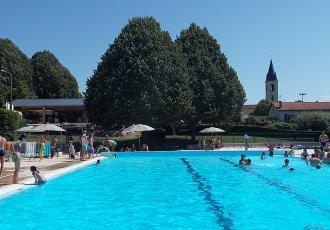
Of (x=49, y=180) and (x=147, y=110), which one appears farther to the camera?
(x=147, y=110)

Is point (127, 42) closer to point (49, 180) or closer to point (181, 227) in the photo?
point (49, 180)

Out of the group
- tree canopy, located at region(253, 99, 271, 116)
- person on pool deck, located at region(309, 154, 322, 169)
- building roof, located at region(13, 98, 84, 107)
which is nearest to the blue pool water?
person on pool deck, located at region(309, 154, 322, 169)

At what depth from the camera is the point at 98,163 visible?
25.6 metres

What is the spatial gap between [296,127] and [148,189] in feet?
172

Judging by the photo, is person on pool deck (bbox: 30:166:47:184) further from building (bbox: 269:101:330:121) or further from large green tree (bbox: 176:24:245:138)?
building (bbox: 269:101:330:121)

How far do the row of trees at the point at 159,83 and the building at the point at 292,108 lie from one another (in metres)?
48.2

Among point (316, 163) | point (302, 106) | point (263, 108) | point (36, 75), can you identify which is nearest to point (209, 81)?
point (316, 163)

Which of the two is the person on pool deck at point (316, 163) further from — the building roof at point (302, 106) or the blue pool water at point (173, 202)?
the building roof at point (302, 106)

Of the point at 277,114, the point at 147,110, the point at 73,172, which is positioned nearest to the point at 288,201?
the point at 73,172

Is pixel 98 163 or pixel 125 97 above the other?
pixel 125 97

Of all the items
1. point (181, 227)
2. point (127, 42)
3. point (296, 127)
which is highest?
point (127, 42)

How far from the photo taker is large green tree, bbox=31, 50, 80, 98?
81125 millimetres

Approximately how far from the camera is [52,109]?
6612cm

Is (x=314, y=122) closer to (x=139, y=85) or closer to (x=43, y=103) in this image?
(x=139, y=85)
